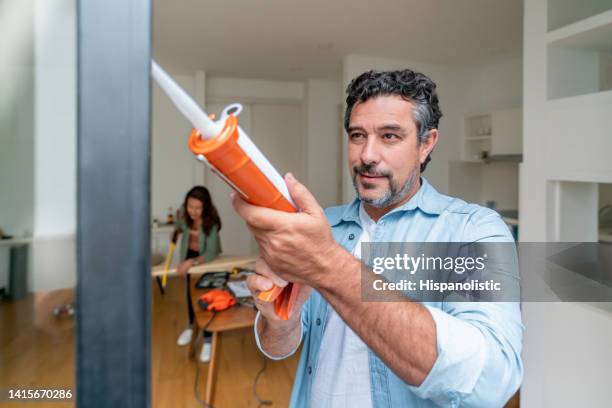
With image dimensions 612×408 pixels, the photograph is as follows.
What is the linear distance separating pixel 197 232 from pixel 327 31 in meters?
1.96

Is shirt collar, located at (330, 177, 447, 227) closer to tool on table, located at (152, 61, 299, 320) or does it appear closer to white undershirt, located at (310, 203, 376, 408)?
white undershirt, located at (310, 203, 376, 408)

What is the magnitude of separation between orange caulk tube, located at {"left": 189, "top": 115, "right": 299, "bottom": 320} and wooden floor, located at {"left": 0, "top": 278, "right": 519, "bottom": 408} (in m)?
0.13

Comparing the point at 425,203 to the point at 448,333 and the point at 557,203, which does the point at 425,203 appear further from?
the point at 557,203

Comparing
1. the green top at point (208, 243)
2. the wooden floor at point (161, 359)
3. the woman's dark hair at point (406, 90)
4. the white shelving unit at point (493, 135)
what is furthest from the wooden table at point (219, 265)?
the white shelving unit at point (493, 135)

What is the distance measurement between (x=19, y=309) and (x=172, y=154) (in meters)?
4.26

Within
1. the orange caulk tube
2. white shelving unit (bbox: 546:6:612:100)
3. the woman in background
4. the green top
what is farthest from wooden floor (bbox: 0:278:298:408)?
white shelving unit (bbox: 546:6:612:100)

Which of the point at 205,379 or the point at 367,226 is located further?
the point at 205,379

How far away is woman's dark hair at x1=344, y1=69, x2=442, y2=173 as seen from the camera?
788mm

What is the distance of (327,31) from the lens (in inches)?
115

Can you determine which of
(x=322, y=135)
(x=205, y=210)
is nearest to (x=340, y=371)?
(x=205, y=210)

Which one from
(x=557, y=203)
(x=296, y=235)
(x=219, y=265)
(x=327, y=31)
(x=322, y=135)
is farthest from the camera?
(x=322, y=135)

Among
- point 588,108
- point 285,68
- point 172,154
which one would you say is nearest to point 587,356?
point 588,108

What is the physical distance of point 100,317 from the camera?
0.73ft

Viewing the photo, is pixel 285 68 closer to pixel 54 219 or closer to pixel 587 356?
pixel 587 356
